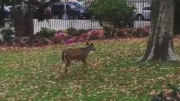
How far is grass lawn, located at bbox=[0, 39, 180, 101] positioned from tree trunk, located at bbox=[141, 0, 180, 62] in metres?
0.33

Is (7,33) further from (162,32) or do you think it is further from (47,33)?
(162,32)

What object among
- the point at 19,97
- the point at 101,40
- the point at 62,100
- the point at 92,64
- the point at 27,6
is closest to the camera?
the point at 62,100

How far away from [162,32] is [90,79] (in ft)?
8.07

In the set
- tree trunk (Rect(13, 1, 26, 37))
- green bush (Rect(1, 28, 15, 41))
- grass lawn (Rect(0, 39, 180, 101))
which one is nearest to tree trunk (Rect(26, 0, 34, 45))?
tree trunk (Rect(13, 1, 26, 37))

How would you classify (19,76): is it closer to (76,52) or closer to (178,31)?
(76,52)

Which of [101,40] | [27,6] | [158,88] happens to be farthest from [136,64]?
[27,6]

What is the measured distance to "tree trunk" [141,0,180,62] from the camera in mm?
12570

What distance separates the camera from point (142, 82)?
34.8 ft

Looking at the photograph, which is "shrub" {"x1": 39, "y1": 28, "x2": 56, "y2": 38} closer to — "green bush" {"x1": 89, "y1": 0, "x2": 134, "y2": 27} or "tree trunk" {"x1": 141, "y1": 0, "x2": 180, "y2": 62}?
"green bush" {"x1": 89, "y1": 0, "x2": 134, "y2": 27}

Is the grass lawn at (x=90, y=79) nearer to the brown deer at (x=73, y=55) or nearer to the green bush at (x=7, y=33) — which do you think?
the brown deer at (x=73, y=55)

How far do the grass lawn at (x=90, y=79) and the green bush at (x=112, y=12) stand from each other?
817 cm

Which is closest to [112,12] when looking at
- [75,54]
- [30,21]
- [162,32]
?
[30,21]

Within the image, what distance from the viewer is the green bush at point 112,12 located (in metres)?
23.9

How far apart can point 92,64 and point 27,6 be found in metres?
11.4
